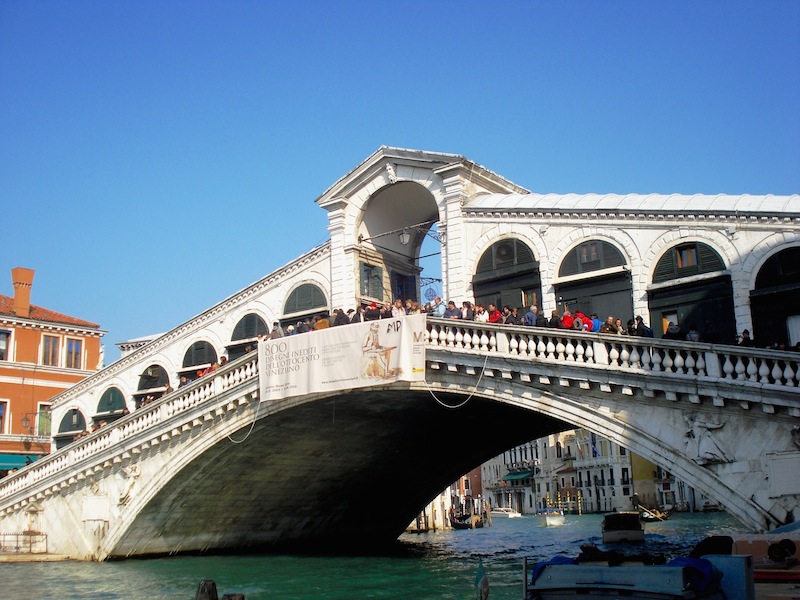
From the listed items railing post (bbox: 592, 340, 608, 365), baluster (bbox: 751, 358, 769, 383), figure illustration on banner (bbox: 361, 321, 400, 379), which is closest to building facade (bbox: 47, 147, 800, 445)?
baluster (bbox: 751, 358, 769, 383)

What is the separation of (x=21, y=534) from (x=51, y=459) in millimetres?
2347

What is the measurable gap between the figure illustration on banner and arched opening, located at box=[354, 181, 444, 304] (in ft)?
18.5

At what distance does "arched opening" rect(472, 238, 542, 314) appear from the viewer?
22.6 meters

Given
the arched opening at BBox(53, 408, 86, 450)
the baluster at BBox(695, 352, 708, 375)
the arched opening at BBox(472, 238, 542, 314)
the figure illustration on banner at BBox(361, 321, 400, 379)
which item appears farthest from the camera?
the arched opening at BBox(53, 408, 86, 450)

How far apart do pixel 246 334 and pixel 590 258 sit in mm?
12378

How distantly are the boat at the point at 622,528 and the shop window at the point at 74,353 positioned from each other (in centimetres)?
2441

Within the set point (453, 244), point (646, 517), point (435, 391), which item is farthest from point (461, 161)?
point (646, 517)

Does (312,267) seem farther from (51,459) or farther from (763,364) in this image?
(763,364)

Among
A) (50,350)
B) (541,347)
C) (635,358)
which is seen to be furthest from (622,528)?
(50,350)

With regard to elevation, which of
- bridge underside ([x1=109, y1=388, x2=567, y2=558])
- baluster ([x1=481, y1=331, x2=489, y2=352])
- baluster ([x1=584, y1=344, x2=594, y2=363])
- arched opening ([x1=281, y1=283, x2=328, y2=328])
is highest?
arched opening ([x1=281, y1=283, x2=328, y2=328])

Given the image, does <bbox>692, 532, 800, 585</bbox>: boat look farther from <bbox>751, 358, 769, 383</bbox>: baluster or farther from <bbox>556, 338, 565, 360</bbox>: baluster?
<bbox>556, 338, 565, 360</bbox>: baluster

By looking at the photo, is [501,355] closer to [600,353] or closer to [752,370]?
[600,353]

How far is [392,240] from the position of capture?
27703mm

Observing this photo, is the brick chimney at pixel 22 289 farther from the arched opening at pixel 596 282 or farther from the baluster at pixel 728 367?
the baluster at pixel 728 367
